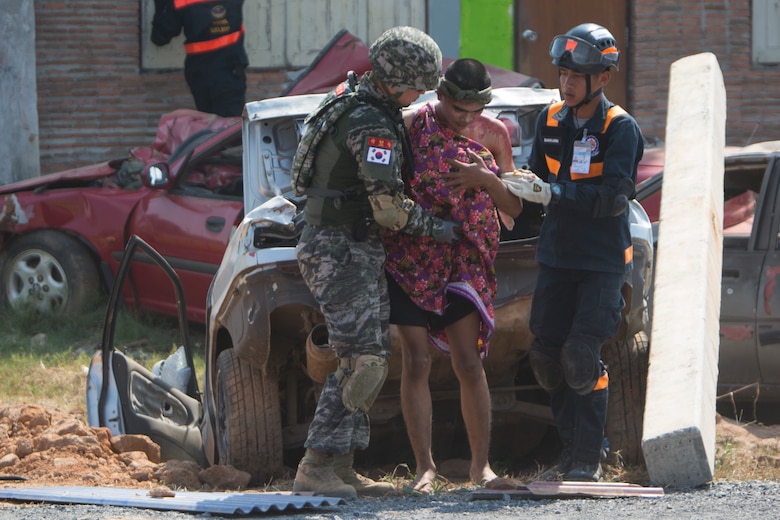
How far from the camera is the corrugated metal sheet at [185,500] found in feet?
16.3

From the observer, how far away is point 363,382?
5.42m

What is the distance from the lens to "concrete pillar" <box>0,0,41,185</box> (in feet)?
40.5

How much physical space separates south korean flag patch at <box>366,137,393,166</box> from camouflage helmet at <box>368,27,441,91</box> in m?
0.26

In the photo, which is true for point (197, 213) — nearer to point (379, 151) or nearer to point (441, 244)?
point (441, 244)

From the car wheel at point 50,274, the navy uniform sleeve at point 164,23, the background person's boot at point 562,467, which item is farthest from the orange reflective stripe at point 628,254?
the navy uniform sleeve at point 164,23

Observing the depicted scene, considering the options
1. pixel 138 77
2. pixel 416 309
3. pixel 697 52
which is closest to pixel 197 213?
pixel 416 309

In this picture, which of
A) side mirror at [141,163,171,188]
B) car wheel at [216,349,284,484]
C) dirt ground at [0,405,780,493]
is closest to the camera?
dirt ground at [0,405,780,493]

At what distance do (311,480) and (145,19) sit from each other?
9083 mm

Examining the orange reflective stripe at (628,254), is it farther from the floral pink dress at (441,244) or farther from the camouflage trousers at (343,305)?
the camouflage trousers at (343,305)

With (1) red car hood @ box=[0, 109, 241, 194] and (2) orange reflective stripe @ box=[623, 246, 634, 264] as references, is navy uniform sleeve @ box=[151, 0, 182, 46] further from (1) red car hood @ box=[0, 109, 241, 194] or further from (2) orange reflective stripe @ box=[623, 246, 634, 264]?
(2) orange reflective stripe @ box=[623, 246, 634, 264]

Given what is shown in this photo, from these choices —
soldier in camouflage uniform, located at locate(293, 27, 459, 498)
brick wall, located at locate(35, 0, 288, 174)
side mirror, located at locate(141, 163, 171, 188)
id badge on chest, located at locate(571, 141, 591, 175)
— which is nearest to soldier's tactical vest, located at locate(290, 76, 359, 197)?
soldier in camouflage uniform, located at locate(293, 27, 459, 498)

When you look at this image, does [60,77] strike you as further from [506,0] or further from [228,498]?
[228,498]

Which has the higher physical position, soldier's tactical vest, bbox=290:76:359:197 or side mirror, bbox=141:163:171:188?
soldier's tactical vest, bbox=290:76:359:197

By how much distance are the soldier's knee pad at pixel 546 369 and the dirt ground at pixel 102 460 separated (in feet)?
2.70
